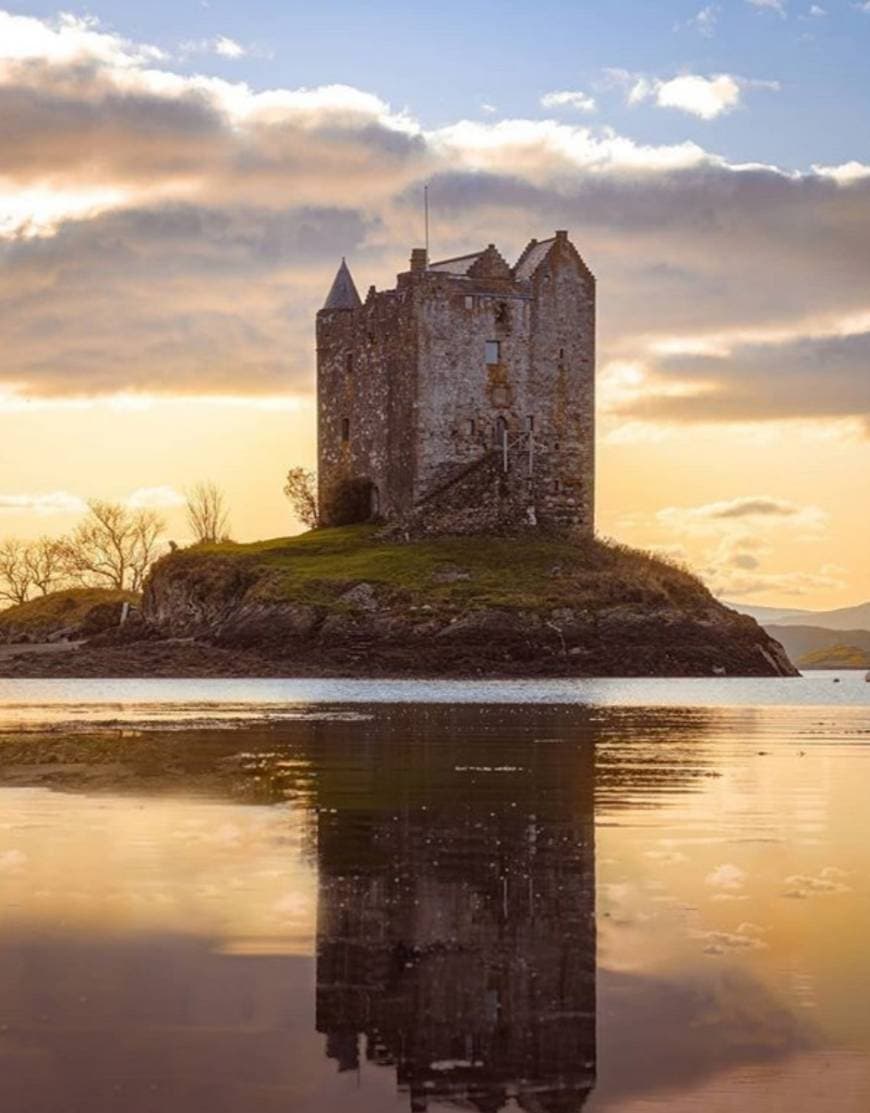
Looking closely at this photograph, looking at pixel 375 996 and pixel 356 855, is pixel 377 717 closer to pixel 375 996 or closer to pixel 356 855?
pixel 356 855

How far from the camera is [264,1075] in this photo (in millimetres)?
9086

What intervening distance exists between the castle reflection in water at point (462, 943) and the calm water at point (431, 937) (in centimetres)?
3

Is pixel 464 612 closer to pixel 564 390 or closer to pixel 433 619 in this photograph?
pixel 433 619

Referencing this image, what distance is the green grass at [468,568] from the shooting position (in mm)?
84312

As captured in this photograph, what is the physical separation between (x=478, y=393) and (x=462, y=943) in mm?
86564

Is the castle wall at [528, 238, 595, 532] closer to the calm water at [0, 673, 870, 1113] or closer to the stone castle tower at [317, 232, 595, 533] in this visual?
the stone castle tower at [317, 232, 595, 533]

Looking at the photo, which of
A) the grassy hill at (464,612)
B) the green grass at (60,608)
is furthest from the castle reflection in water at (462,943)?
the green grass at (60,608)

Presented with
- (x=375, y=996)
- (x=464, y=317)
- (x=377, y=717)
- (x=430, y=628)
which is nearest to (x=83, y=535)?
(x=464, y=317)

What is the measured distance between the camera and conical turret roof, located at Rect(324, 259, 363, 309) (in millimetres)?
104875

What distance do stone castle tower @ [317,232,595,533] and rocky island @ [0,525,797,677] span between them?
315 cm

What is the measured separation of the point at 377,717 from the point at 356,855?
1051 inches

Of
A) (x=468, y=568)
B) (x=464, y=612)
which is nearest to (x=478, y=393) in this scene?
(x=468, y=568)

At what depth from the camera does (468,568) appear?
290ft

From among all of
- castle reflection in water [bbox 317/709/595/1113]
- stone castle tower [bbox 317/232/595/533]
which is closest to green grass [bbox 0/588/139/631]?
stone castle tower [bbox 317/232/595/533]
